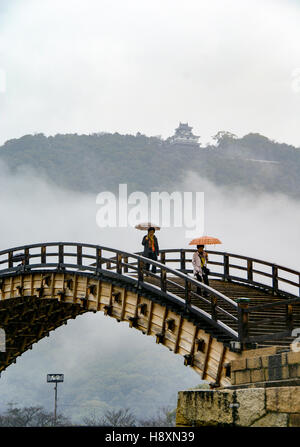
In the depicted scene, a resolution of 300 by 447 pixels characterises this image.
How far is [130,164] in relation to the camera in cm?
16038

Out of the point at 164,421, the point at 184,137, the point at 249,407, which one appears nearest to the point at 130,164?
the point at 184,137

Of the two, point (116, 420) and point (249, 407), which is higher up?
point (249, 407)

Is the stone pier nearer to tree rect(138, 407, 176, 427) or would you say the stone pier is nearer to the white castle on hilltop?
tree rect(138, 407, 176, 427)

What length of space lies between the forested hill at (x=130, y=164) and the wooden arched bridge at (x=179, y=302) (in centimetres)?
12759

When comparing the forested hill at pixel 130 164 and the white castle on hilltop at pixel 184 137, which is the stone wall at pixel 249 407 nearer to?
the forested hill at pixel 130 164

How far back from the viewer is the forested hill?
15612 cm

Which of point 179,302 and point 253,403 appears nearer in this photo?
point 253,403

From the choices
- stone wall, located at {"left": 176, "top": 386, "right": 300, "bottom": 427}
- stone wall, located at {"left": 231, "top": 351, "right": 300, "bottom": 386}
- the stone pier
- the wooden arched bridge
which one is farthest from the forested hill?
stone wall, located at {"left": 176, "top": 386, "right": 300, "bottom": 427}

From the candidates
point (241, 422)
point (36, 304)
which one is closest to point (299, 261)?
point (36, 304)

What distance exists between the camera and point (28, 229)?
5984 inches

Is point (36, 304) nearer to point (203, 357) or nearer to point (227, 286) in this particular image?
point (227, 286)

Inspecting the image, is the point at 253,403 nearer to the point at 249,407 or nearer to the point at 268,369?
the point at 249,407

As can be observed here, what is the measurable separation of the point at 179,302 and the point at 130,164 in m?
144

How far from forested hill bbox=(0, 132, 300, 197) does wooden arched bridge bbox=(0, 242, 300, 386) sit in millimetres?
127593
